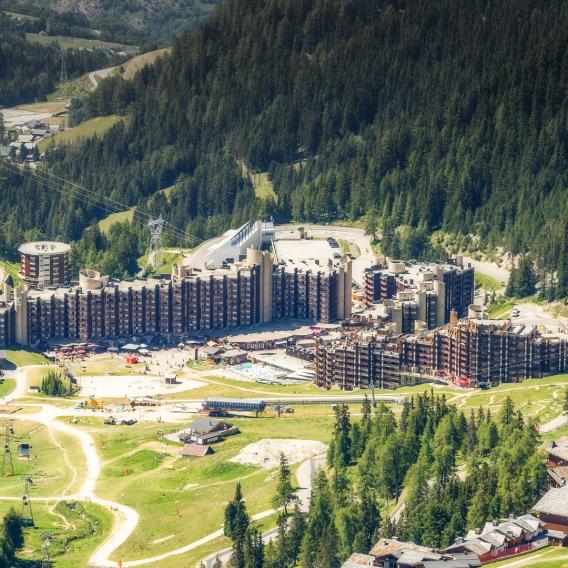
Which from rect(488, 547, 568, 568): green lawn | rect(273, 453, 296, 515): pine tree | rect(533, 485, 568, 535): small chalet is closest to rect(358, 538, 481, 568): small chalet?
rect(488, 547, 568, 568): green lawn

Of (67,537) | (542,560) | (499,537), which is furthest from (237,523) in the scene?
(542,560)

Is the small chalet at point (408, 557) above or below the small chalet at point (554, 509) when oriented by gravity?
below

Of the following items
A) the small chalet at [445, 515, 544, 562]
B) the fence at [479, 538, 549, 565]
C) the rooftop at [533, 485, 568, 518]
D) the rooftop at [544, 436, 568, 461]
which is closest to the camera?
the fence at [479, 538, 549, 565]

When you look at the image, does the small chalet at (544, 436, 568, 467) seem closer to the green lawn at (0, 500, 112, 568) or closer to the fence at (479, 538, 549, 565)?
the fence at (479, 538, 549, 565)

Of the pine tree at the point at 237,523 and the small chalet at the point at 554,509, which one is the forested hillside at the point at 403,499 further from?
the small chalet at the point at 554,509

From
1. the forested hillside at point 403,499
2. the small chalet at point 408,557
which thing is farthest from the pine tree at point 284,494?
the small chalet at point 408,557

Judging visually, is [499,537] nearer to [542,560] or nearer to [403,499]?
[542,560]

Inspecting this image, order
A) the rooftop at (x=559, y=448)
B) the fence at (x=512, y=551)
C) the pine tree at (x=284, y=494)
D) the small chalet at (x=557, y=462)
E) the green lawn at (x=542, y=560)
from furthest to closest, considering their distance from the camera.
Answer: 1. the pine tree at (x=284, y=494)
2. the rooftop at (x=559, y=448)
3. the small chalet at (x=557, y=462)
4. the fence at (x=512, y=551)
5. the green lawn at (x=542, y=560)

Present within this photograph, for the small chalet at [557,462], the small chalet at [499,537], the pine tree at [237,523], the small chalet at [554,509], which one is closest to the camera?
the small chalet at [499,537]

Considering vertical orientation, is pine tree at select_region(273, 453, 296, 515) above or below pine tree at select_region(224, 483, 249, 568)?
above

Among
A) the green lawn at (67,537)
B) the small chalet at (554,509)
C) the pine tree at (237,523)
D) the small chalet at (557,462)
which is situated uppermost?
the small chalet at (557,462)
